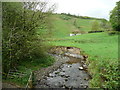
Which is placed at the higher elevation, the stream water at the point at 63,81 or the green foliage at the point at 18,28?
the green foliage at the point at 18,28

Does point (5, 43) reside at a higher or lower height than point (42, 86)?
higher

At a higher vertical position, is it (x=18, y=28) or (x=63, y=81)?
(x=18, y=28)

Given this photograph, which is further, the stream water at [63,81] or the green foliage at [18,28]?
the stream water at [63,81]

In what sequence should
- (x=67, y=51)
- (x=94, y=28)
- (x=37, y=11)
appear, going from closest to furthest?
(x=37, y=11), (x=67, y=51), (x=94, y=28)

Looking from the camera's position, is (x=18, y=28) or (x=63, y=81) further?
(x=63, y=81)

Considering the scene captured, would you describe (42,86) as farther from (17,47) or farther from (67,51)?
(67,51)

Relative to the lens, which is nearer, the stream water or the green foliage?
the green foliage

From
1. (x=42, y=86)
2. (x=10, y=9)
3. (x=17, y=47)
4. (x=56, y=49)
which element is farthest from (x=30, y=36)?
(x=56, y=49)

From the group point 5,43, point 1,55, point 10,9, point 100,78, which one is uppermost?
point 10,9

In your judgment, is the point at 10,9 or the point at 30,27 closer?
the point at 10,9

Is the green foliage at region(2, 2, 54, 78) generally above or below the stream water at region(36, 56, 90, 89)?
above

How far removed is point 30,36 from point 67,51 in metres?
15.5

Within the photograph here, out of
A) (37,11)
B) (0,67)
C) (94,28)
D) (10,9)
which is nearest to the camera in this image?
(0,67)

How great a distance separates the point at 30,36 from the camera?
33.2ft
